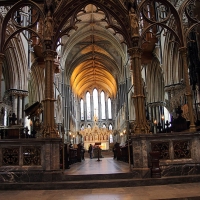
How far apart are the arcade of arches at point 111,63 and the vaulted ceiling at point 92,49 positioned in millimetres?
141

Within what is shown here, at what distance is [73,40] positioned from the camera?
31031mm

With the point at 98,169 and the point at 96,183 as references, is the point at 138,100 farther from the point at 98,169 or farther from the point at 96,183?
the point at 98,169

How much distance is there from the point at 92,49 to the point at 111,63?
3.77m

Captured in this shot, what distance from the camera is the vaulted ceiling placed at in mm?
29703

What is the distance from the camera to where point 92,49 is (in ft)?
118

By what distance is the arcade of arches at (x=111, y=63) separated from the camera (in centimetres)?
782

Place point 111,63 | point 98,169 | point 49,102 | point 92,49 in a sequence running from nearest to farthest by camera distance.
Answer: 1. point 49,102
2. point 98,169
3. point 92,49
4. point 111,63

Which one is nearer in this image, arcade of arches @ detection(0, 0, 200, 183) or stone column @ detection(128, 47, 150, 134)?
arcade of arches @ detection(0, 0, 200, 183)

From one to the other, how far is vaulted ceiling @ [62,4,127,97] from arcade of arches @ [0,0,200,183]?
0.14 m

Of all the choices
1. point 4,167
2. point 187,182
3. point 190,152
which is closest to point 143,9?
point 190,152

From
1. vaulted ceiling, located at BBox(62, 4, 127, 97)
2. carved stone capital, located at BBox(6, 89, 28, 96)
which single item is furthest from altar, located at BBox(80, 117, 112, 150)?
carved stone capital, located at BBox(6, 89, 28, 96)

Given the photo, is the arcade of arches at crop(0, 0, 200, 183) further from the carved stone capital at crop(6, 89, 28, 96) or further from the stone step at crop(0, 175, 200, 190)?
the stone step at crop(0, 175, 200, 190)

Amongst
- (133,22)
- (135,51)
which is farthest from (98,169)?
(133,22)

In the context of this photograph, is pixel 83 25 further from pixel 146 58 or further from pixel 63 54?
pixel 146 58
